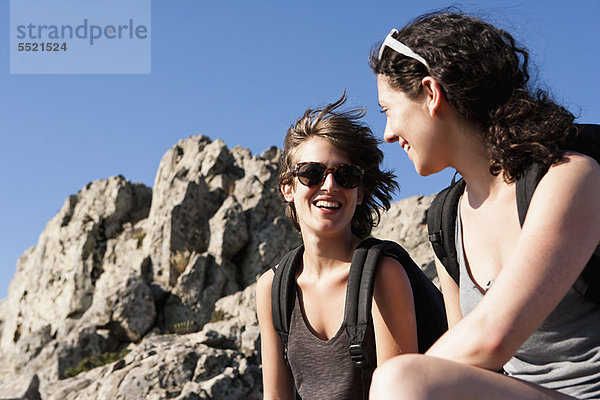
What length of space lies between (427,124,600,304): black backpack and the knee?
27.5 inches

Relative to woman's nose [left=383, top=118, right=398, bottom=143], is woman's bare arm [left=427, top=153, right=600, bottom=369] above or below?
below

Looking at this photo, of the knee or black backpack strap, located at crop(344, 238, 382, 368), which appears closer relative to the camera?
the knee

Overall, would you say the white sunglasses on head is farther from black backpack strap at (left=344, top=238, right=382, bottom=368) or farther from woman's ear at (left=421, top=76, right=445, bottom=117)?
black backpack strap at (left=344, top=238, right=382, bottom=368)

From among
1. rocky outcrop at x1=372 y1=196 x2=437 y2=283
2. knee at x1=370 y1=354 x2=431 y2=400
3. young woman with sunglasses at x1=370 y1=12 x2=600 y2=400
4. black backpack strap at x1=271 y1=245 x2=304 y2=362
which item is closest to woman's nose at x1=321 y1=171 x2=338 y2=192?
black backpack strap at x1=271 y1=245 x2=304 y2=362

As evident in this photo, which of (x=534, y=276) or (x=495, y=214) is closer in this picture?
(x=534, y=276)

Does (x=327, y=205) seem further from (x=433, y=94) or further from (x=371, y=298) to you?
(x=433, y=94)

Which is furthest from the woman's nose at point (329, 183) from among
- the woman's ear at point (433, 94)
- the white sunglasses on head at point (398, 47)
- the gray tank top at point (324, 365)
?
the woman's ear at point (433, 94)

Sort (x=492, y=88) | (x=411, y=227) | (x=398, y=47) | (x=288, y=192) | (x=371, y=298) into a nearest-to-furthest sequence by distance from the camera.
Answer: (x=492, y=88) → (x=398, y=47) → (x=371, y=298) → (x=288, y=192) → (x=411, y=227)

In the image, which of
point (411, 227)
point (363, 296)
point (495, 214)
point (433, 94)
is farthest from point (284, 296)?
point (411, 227)

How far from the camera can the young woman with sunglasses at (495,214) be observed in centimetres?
189

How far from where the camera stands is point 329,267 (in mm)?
3951

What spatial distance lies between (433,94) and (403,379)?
3.75 feet

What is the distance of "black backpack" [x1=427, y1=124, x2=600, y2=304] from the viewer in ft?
6.92

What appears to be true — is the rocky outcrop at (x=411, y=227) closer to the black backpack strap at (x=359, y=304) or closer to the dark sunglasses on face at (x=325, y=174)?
the dark sunglasses on face at (x=325, y=174)
